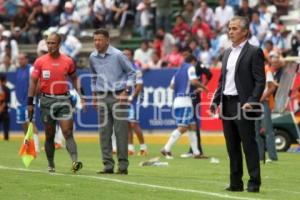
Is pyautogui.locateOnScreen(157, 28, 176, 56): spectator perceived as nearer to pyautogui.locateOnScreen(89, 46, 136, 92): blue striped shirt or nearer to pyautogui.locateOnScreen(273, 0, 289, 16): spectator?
pyautogui.locateOnScreen(273, 0, 289, 16): spectator

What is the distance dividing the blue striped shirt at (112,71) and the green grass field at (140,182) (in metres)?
1.44

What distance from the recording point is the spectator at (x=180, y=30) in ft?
108

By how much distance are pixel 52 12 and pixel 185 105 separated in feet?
47.6

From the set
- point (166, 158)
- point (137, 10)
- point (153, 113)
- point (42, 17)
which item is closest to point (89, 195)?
point (166, 158)

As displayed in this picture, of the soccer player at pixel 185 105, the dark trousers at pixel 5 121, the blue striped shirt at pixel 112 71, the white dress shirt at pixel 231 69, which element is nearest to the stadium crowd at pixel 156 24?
the dark trousers at pixel 5 121

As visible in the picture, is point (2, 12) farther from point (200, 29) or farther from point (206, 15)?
point (200, 29)

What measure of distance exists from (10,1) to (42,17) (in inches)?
84.7

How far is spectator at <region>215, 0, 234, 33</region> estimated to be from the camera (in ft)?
106

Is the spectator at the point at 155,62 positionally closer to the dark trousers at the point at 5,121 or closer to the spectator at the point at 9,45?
the dark trousers at the point at 5,121

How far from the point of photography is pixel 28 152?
55.9 ft

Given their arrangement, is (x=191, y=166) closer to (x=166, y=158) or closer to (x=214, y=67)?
(x=166, y=158)

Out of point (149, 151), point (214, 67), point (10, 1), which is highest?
point (10, 1)

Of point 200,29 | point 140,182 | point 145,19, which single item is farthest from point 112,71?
point 145,19

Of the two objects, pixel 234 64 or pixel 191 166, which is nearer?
pixel 234 64
